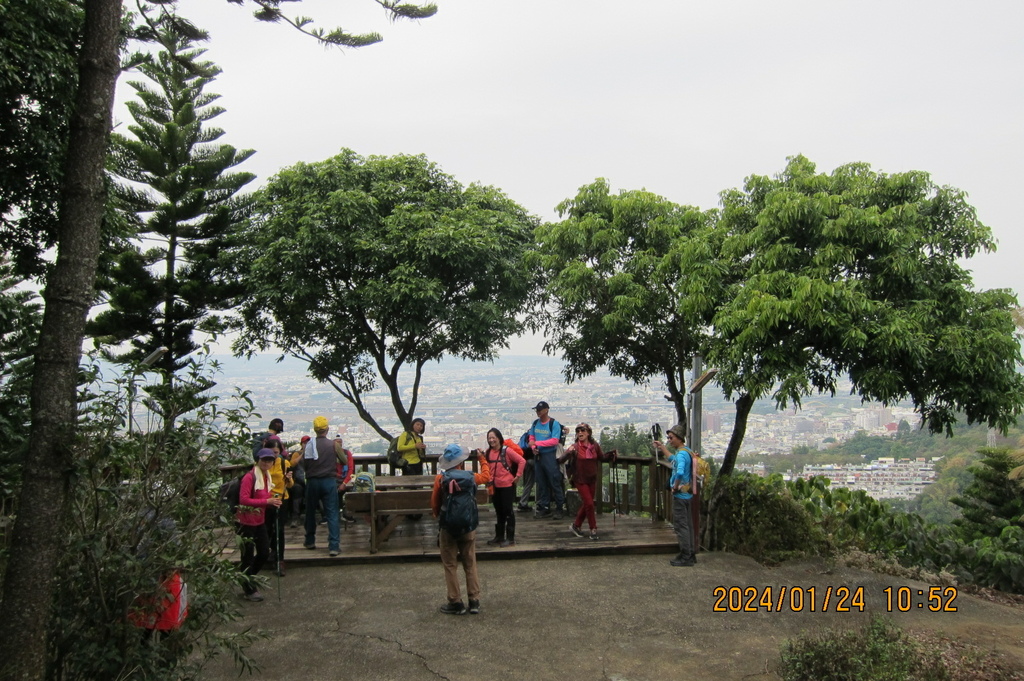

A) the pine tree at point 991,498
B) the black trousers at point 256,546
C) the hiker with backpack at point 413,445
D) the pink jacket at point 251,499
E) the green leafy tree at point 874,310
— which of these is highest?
the green leafy tree at point 874,310

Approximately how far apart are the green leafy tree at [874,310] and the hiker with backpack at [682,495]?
988 millimetres

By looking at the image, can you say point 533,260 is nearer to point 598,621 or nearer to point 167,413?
point 598,621

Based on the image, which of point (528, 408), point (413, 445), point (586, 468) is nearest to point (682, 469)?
point (586, 468)

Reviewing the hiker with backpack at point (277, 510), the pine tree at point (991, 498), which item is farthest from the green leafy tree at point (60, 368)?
the pine tree at point (991, 498)

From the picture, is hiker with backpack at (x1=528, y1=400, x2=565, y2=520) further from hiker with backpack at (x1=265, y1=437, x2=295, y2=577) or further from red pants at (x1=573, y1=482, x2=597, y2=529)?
hiker with backpack at (x1=265, y1=437, x2=295, y2=577)

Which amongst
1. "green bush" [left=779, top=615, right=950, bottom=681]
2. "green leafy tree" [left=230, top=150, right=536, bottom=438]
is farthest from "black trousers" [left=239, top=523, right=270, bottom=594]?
"green leafy tree" [left=230, top=150, right=536, bottom=438]

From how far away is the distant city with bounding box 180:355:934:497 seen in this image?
1316 centimetres

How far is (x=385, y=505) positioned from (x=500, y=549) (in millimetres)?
1262

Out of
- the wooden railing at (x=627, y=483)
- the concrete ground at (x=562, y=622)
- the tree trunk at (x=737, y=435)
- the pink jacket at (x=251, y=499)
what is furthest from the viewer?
A: the wooden railing at (x=627, y=483)

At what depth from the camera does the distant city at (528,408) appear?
1316 centimetres

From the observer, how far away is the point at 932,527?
370 inches

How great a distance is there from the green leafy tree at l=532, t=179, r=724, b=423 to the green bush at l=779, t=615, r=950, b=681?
514 cm
